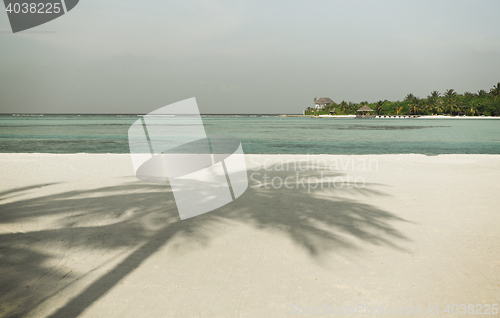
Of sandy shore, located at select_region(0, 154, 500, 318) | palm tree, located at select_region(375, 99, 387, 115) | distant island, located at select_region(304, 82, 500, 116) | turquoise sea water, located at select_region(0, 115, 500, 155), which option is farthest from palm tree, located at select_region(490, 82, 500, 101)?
sandy shore, located at select_region(0, 154, 500, 318)

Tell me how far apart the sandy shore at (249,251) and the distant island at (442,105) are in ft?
416

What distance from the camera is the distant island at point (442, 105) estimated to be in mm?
111125

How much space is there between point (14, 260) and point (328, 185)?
614cm

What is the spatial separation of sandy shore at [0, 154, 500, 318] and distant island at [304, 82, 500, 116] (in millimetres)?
Answer: 126697

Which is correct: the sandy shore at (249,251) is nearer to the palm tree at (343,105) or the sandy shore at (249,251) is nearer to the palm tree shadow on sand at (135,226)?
the palm tree shadow on sand at (135,226)

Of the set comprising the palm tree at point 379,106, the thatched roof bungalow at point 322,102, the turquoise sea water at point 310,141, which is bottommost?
the turquoise sea water at point 310,141

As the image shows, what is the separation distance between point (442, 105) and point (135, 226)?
139275 mm

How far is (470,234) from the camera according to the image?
4.73 m

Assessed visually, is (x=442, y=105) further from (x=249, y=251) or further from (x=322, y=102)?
(x=249, y=251)

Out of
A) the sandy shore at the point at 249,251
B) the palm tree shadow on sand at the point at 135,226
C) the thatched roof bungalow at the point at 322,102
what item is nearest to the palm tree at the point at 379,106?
the thatched roof bungalow at the point at 322,102

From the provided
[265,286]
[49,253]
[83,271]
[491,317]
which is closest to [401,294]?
[491,317]

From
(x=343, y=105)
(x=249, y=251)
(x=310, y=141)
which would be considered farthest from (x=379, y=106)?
(x=249, y=251)

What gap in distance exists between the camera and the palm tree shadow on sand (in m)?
3.24

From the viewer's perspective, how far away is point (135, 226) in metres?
4.93
